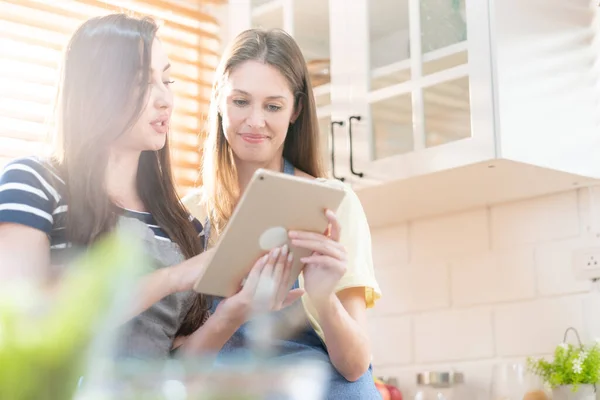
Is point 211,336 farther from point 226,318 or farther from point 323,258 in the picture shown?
point 323,258

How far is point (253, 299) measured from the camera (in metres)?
1.25

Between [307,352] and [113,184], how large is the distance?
422mm

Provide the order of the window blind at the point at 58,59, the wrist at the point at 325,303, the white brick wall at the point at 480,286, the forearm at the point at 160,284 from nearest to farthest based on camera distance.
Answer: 1. the forearm at the point at 160,284
2. the wrist at the point at 325,303
3. the white brick wall at the point at 480,286
4. the window blind at the point at 58,59

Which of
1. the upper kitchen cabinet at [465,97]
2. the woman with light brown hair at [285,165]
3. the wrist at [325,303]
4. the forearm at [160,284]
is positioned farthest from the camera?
the upper kitchen cabinet at [465,97]

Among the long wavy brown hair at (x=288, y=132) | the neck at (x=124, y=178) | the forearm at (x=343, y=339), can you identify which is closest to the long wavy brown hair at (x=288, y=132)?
the long wavy brown hair at (x=288, y=132)

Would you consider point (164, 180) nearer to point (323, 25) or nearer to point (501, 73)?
point (501, 73)

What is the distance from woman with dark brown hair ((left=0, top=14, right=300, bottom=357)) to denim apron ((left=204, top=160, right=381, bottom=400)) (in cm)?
10

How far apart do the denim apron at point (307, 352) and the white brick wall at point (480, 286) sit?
803 millimetres

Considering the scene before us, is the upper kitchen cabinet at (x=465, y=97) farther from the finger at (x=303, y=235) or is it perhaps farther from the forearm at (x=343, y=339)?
the finger at (x=303, y=235)

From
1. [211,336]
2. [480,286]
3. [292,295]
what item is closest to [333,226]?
[292,295]

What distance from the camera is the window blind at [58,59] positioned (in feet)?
8.20

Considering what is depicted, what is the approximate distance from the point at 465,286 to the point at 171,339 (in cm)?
118

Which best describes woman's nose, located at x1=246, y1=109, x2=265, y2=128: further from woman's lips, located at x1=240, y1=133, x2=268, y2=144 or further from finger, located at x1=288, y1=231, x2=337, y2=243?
finger, located at x1=288, y1=231, x2=337, y2=243

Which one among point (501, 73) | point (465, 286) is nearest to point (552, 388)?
point (465, 286)
